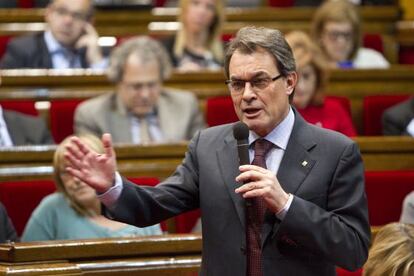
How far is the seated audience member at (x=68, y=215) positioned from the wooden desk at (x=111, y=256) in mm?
424

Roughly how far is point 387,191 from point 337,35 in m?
0.98

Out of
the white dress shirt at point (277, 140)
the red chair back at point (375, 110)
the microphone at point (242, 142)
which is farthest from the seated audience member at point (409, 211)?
the red chair back at point (375, 110)

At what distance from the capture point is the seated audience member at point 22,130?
2.60 m

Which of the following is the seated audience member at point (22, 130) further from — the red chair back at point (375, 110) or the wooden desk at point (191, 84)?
the red chair back at point (375, 110)

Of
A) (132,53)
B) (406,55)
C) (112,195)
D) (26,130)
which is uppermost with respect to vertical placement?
(112,195)

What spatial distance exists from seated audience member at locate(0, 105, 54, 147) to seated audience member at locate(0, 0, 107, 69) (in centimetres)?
55

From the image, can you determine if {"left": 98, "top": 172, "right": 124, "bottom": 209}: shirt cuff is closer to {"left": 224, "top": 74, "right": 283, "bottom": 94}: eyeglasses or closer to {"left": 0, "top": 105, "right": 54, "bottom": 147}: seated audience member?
{"left": 224, "top": 74, "right": 283, "bottom": 94}: eyeglasses

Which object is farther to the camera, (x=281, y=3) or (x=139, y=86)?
(x=281, y=3)

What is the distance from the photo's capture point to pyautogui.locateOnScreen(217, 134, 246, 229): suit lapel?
1.31 meters

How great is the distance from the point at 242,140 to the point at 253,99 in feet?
0.20

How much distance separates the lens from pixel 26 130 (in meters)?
2.62

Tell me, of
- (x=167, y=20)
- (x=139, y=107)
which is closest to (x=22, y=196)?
(x=139, y=107)

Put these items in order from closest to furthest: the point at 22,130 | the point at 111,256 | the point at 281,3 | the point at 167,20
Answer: the point at 111,256 < the point at 22,130 < the point at 167,20 < the point at 281,3

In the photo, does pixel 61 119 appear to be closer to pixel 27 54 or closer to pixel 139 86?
pixel 139 86
